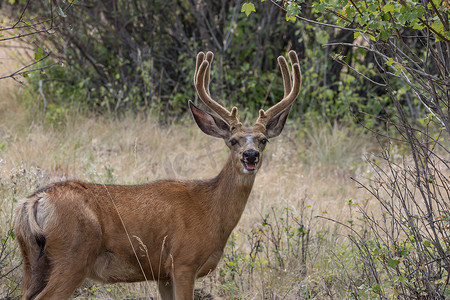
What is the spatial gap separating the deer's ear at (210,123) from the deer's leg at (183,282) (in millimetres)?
1371

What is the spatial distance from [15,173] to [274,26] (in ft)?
22.5

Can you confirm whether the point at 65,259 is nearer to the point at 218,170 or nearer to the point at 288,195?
the point at 288,195

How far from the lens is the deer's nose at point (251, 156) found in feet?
19.2

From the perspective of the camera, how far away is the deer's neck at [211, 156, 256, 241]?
19.6 ft

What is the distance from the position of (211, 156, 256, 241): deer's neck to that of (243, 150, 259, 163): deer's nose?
0.65 feet

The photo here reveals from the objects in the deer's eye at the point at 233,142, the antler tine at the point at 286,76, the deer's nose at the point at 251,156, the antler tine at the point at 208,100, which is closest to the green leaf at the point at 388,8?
the deer's nose at the point at 251,156

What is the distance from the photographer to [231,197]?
604 cm

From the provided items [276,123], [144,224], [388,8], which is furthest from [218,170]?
[388,8]

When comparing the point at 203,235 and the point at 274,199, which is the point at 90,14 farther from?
the point at 203,235

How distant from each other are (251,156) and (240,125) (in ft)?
1.70

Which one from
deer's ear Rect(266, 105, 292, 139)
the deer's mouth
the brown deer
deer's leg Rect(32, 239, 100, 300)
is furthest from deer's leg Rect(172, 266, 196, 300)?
deer's ear Rect(266, 105, 292, 139)

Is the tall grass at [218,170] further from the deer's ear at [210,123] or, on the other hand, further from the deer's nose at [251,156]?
the deer's nose at [251,156]

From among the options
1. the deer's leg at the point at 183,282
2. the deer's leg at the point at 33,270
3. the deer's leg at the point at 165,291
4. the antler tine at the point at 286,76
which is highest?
the antler tine at the point at 286,76

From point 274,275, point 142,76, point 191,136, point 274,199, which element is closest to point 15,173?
point 274,275
